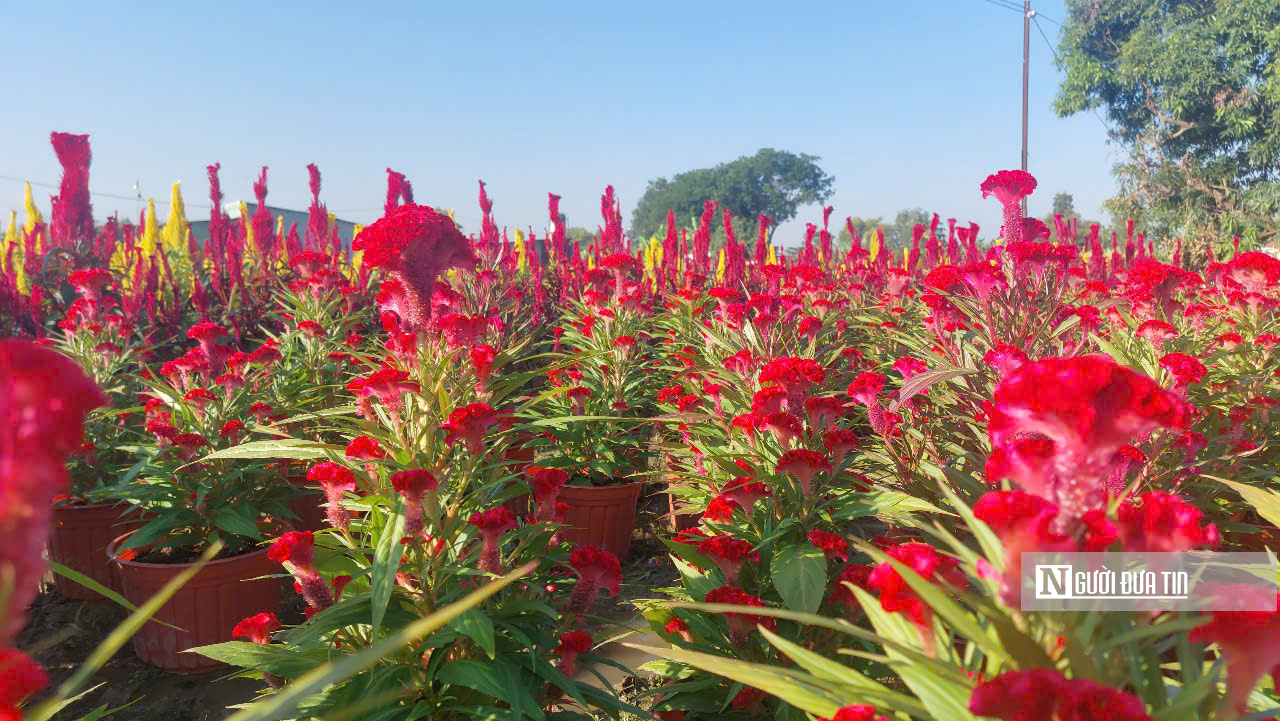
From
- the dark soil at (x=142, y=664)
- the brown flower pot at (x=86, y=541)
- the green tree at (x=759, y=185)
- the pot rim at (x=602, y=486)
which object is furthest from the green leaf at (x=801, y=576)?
the green tree at (x=759, y=185)

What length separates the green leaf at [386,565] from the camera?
1297 mm

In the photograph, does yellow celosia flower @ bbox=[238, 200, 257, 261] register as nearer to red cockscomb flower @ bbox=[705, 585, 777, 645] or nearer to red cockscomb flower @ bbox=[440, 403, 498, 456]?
red cockscomb flower @ bbox=[440, 403, 498, 456]

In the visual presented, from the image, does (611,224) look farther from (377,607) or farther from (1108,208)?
(1108,208)

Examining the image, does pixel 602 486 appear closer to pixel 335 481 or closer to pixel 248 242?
pixel 335 481

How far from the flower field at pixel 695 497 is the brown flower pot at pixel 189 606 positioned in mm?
12

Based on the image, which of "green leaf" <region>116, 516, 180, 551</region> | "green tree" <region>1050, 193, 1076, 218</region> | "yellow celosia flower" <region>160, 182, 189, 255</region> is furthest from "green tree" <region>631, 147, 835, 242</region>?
"green leaf" <region>116, 516, 180, 551</region>

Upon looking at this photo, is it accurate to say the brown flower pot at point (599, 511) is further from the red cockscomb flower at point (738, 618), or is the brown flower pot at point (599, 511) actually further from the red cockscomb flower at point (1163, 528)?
the red cockscomb flower at point (1163, 528)

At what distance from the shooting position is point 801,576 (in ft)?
5.85

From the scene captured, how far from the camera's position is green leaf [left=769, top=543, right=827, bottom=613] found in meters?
1.71

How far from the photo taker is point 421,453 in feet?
5.78

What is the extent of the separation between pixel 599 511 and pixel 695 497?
870 mm

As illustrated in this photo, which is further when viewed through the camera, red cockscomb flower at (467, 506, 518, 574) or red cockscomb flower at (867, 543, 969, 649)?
red cockscomb flower at (467, 506, 518, 574)

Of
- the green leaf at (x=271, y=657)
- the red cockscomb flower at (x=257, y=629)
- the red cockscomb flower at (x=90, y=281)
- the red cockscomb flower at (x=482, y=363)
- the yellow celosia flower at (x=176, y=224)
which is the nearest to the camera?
the green leaf at (x=271, y=657)

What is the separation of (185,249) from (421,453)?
32.1ft
